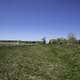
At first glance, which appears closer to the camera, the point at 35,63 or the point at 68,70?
the point at 68,70

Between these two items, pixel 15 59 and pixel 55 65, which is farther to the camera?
pixel 15 59

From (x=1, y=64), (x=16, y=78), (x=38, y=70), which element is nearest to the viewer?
(x=16, y=78)

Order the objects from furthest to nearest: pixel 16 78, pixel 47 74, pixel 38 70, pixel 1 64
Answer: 1. pixel 1 64
2. pixel 38 70
3. pixel 47 74
4. pixel 16 78

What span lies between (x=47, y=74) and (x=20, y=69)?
12.0 feet

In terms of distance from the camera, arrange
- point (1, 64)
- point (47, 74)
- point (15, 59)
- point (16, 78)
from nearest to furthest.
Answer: point (16, 78), point (47, 74), point (1, 64), point (15, 59)

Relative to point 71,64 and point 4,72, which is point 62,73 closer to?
point 71,64

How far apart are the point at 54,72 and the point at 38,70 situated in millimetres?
2034

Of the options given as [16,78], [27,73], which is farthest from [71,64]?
[16,78]

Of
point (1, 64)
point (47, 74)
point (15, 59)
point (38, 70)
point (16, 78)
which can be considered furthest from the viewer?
point (15, 59)

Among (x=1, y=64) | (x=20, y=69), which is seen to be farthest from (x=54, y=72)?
(x=1, y=64)

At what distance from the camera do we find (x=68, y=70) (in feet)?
72.1

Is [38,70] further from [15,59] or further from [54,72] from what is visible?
[15,59]

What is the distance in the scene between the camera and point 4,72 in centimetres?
2064

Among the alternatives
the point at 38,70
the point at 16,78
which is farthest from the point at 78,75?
the point at 16,78
